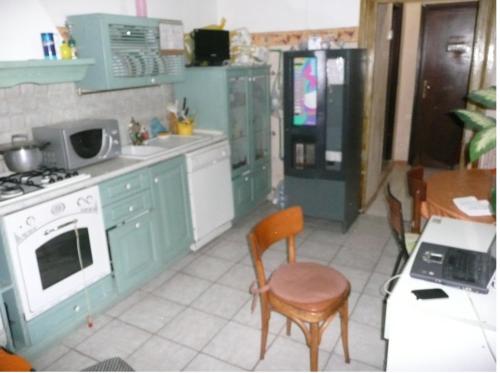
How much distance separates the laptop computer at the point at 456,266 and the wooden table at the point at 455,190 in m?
0.61

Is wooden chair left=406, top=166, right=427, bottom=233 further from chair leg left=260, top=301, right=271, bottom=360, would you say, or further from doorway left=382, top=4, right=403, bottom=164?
doorway left=382, top=4, right=403, bottom=164

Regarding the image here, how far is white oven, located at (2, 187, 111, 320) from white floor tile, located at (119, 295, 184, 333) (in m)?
0.34

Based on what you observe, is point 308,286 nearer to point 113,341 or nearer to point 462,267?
point 462,267

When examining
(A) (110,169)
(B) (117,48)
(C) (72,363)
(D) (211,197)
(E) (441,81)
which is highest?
(B) (117,48)

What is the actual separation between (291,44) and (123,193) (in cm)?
246

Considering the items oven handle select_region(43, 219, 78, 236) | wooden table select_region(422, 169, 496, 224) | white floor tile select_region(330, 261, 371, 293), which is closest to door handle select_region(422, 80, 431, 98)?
wooden table select_region(422, 169, 496, 224)

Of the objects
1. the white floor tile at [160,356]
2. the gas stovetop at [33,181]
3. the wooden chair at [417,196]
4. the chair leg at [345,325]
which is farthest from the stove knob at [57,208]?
the wooden chair at [417,196]

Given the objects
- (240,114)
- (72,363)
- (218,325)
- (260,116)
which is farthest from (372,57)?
(72,363)

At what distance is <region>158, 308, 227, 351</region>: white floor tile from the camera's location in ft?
8.08

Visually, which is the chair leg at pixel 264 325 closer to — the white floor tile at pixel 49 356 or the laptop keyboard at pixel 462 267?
the laptop keyboard at pixel 462 267

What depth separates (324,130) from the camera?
374 centimetres

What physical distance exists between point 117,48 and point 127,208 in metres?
1.14

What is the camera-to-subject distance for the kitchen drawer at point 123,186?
2.64 metres

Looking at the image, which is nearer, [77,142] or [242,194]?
[77,142]
